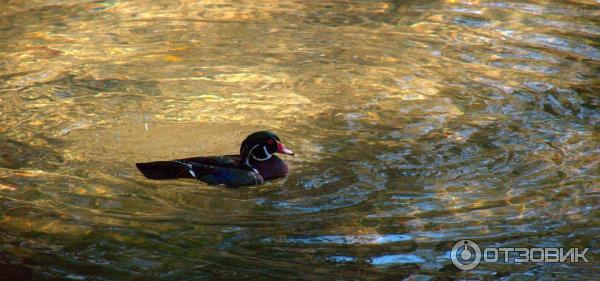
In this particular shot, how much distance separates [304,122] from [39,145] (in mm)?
2813

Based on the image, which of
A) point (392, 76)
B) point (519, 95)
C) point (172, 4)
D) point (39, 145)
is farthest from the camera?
point (172, 4)

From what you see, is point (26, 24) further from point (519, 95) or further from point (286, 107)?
point (519, 95)

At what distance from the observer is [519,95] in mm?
10320

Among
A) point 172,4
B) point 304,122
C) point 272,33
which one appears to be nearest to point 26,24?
point 172,4

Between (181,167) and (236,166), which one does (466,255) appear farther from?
(181,167)

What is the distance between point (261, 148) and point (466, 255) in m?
2.47

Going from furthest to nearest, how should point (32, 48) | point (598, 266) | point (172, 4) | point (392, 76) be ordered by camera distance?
point (172, 4)
point (32, 48)
point (392, 76)
point (598, 266)

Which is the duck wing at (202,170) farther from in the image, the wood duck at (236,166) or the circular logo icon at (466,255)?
the circular logo icon at (466,255)

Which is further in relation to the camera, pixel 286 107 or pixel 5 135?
pixel 286 107

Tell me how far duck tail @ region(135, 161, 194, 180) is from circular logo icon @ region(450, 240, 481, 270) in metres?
2.57

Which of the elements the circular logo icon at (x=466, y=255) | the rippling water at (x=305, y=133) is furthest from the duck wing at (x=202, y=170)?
the circular logo icon at (x=466, y=255)

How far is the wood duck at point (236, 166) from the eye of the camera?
7.73 metres

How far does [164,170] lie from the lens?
7.70 m

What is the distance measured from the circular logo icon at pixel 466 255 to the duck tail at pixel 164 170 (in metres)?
2.57
